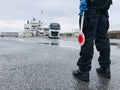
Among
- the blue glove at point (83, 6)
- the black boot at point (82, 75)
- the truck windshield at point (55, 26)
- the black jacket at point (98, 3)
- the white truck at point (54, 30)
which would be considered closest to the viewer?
the black boot at point (82, 75)

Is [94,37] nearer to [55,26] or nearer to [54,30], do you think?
[54,30]

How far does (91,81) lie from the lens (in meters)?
4.53

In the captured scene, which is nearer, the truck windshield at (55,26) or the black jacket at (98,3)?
the black jacket at (98,3)

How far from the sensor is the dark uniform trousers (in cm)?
480

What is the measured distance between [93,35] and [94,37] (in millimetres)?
100

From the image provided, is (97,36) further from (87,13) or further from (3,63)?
(3,63)

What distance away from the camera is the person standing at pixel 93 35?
4.77 metres

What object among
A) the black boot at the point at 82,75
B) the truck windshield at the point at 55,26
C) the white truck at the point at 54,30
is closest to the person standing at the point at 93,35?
the black boot at the point at 82,75

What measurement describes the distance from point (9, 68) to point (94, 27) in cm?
144

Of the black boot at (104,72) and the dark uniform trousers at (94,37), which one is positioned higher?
the dark uniform trousers at (94,37)

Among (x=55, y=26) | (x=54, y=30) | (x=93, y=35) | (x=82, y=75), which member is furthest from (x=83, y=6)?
(x=55, y=26)

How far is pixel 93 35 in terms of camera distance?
4.87 m

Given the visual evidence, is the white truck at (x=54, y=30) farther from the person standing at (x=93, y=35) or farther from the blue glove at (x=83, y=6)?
the blue glove at (x=83, y=6)

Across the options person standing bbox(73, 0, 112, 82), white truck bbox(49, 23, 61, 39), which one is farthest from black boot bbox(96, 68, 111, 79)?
white truck bbox(49, 23, 61, 39)
